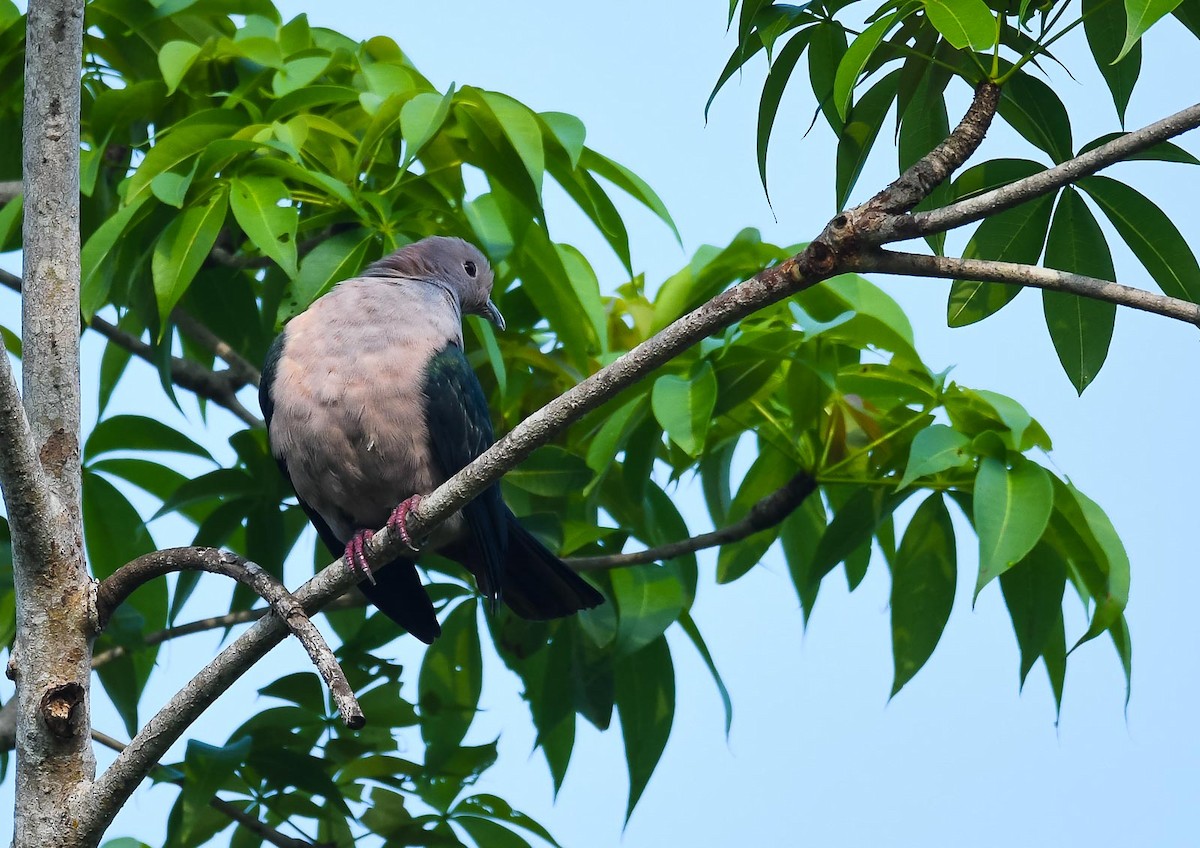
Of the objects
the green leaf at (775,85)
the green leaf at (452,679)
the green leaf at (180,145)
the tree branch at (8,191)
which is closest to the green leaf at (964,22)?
the green leaf at (775,85)

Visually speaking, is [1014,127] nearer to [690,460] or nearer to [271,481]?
[690,460]

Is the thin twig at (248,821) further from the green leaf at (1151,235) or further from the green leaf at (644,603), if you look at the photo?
the green leaf at (1151,235)

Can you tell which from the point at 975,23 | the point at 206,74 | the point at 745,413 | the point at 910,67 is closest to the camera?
the point at 975,23

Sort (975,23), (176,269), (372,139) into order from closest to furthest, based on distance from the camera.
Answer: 1. (975,23)
2. (176,269)
3. (372,139)

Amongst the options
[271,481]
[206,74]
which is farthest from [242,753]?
[206,74]

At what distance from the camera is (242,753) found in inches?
121

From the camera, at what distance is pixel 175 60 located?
11.3 feet

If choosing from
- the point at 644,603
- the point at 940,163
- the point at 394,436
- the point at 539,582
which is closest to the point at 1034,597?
the point at 644,603

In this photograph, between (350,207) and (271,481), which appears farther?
(271,481)

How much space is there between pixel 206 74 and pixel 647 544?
189cm

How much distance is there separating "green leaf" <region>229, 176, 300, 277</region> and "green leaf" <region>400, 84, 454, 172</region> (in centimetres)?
30

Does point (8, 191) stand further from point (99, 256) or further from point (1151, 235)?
point (1151, 235)

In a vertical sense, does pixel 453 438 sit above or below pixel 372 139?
below

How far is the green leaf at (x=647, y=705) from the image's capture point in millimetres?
3576
